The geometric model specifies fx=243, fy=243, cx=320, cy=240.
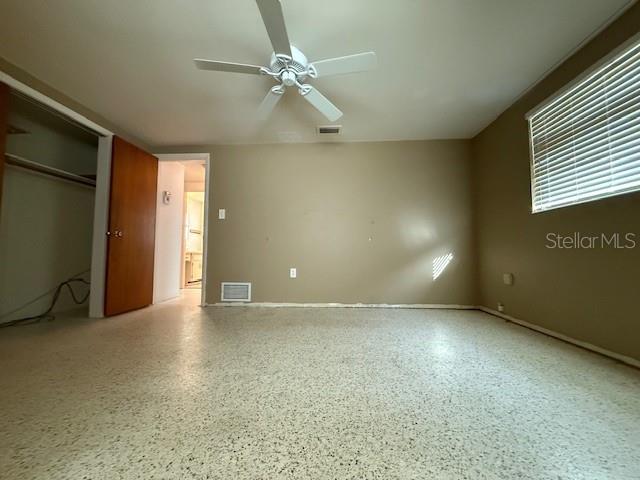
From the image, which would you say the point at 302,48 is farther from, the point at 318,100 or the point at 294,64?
the point at 318,100

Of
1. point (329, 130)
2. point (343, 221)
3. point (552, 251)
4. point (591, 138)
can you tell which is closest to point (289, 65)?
point (329, 130)

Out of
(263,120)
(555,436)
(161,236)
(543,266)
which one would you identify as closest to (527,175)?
(543,266)

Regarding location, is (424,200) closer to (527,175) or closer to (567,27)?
(527,175)

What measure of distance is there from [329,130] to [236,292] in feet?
7.68

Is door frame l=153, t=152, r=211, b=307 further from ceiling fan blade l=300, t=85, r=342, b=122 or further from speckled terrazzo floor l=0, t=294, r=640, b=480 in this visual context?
ceiling fan blade l=300, t=85, r=342, b=122

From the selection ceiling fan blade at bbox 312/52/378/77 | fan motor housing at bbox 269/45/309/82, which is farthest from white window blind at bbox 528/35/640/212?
fan motor housing at bbox 269/45/309/82

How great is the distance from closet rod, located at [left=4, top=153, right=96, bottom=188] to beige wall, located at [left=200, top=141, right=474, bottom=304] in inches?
58.3

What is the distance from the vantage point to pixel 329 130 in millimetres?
2910

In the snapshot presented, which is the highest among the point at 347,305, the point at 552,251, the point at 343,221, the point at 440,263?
the point at 343,221

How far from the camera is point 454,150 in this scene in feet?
10.4

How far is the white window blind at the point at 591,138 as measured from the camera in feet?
4.82

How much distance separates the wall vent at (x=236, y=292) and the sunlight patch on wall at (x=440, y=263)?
2.39m

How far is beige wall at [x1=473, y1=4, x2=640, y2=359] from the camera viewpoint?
4.91 ft

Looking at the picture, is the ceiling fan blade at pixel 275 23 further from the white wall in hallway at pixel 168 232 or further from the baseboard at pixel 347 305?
the white wall in hallway at pixel 168 232
